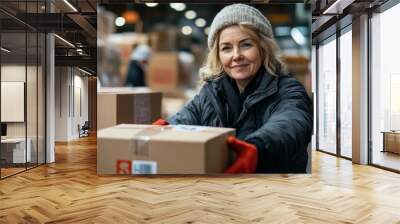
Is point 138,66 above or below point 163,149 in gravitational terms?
above

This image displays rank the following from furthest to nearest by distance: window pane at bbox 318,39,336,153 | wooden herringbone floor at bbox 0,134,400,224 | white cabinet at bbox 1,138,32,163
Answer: window pane at bbox 318,39,336,153, white cabinet at bbox 1,138,32,163, wooden herringbone floor at bbox 0,134,400,224

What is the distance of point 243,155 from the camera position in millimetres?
3123

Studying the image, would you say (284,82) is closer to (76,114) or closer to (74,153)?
(74,153)

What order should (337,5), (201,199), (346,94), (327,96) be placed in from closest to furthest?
(201,199), (337,5), (346,94), (327,96)

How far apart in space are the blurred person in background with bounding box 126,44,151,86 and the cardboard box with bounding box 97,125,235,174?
0.34 m

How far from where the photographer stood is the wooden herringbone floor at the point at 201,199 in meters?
3.96

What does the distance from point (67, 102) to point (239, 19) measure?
1242 centimetres

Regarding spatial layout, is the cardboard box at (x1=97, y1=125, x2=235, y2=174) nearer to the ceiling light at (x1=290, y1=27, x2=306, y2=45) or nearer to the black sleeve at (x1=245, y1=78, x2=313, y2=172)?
the black sleeve at (x1=245, y1=78, x2=313, y2=172)

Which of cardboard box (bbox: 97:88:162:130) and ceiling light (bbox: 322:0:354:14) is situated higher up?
ceiling light (bbox: 322:0:354:14)

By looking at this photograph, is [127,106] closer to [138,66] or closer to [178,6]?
[138,66]

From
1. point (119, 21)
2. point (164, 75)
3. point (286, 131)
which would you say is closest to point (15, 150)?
point (119, 21)

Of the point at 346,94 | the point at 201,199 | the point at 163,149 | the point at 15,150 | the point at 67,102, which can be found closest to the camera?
the point at 163,149

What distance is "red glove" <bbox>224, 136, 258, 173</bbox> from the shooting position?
3.09 metres

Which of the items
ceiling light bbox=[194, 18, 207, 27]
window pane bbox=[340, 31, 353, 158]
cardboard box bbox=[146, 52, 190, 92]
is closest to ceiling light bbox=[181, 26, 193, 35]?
ceiling light bbox=[194, 18, 207, 27]
